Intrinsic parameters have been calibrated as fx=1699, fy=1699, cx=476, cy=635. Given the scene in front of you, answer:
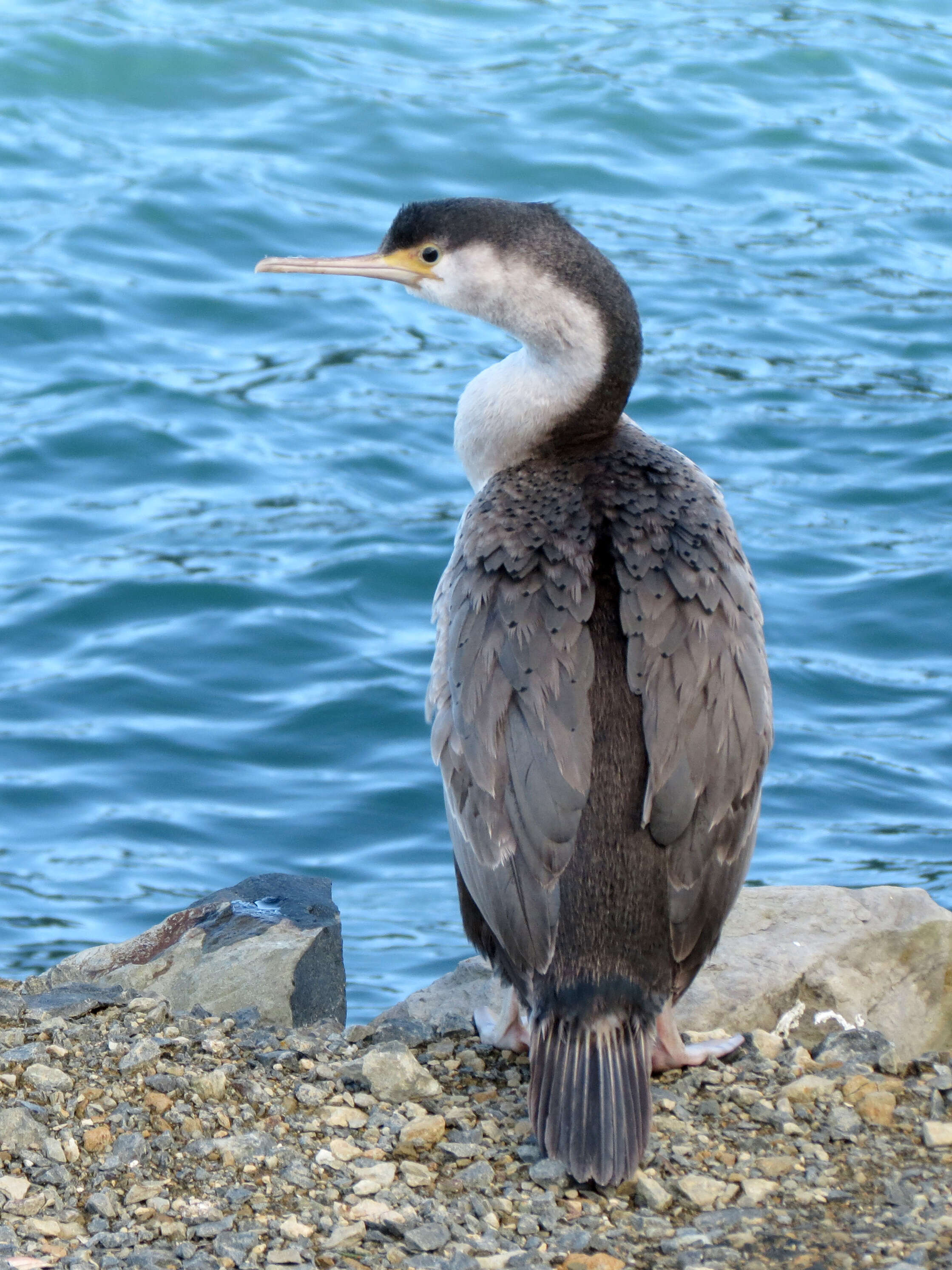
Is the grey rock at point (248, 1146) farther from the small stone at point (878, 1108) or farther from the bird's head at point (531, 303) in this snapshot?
the bird's head at point (531, 303)

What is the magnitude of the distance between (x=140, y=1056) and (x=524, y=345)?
214cm

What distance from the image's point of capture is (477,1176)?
348 cm

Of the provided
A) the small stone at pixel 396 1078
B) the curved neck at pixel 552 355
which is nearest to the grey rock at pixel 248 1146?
the small stone at pixel 396 1078

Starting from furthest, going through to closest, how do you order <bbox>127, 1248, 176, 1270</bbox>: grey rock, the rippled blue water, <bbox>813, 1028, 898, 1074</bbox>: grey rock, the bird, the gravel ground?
the rippled blue water → <bbox>813, 1028, 898, 1074</bbox>: grey rock → the bird → the gravel ground → <bbox>127, 1248, 176, 1270</bbox>: grey rock

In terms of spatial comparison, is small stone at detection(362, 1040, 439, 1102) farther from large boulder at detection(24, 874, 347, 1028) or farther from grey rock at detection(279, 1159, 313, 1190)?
large boulder at detection(24, 874, 347, 1028)

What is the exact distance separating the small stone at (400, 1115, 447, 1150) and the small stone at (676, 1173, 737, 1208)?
53 centimetres

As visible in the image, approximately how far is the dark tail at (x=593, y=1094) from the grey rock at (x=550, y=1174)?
0.02m

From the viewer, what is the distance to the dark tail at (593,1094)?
3.43 metres

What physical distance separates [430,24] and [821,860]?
10.5 meters

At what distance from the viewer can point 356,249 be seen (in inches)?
452

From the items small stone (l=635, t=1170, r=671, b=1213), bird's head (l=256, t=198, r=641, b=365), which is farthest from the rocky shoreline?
bird's head (l=256, t=198, r=641, b=365)

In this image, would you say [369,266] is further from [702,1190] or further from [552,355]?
[702,1190]

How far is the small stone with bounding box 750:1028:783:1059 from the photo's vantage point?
4.16 metres

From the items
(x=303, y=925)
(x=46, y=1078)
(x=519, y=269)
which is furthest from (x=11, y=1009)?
(x=519, y=269)
